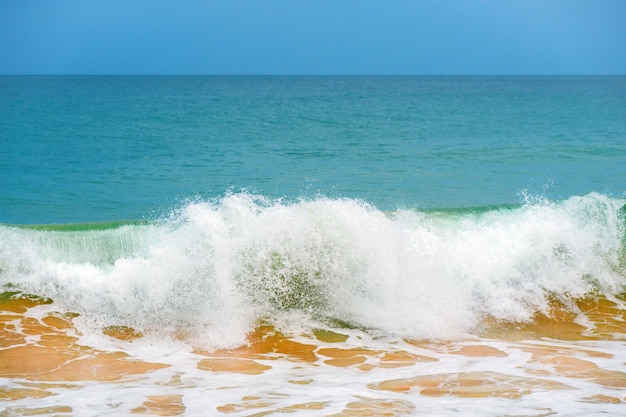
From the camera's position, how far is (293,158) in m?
20.3

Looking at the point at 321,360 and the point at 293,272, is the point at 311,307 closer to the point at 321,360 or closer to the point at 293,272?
the point at 293,272

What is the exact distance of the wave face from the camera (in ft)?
26.3

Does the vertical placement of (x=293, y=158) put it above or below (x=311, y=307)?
above

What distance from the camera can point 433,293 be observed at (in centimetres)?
835

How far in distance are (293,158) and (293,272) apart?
1186 centimetres

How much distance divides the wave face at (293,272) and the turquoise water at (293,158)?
14.2 ft

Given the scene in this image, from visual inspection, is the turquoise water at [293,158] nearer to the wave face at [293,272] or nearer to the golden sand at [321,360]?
the wave face at [293,272]

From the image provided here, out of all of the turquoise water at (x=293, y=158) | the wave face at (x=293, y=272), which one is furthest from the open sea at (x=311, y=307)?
the turquoise water at (x=293, y=158)

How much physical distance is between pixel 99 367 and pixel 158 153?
50.8 ft

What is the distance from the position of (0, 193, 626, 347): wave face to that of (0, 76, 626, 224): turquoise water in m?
4.34

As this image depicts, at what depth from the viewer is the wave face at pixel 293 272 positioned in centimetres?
802

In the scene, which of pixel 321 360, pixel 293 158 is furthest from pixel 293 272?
pixel 293 158

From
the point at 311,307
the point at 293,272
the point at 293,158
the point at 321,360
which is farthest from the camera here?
the point at 293,158

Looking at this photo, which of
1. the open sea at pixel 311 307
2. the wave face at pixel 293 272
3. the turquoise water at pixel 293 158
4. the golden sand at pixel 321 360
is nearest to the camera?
the golden sand at pixel 321 360
